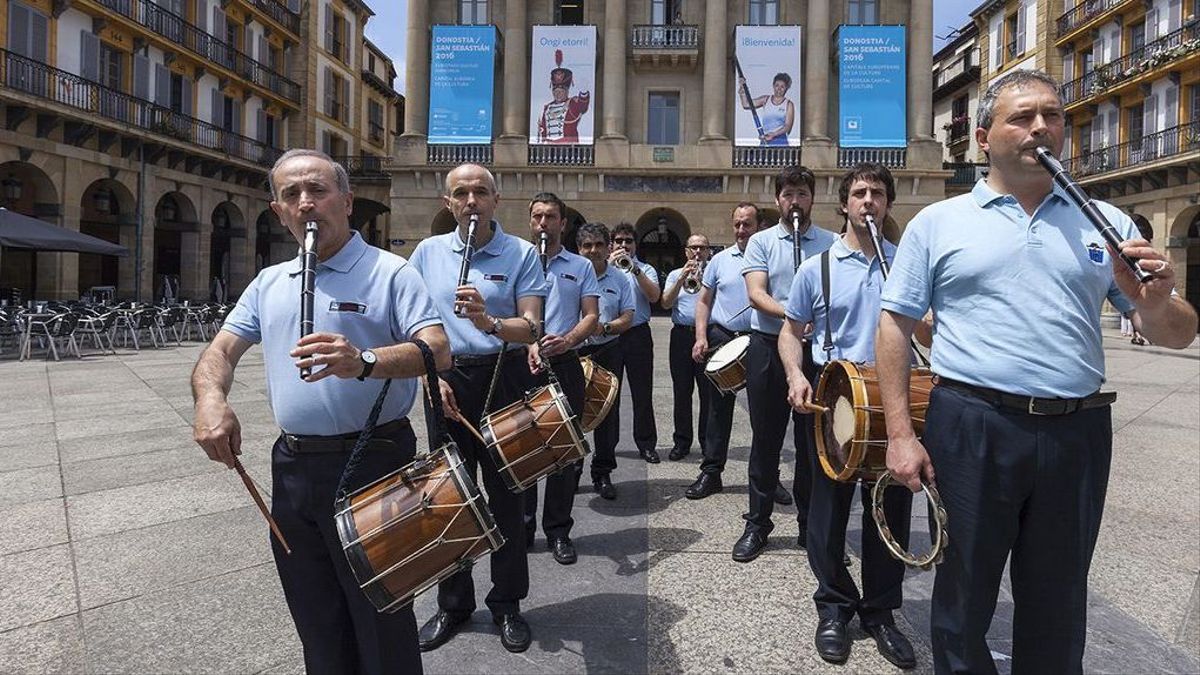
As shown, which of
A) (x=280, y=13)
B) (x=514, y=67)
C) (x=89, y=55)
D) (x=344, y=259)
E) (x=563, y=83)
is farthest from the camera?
(x=280, y=13)

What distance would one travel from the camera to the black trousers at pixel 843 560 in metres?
3.13

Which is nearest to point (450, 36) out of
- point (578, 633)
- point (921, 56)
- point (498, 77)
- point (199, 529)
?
point (498, 77)

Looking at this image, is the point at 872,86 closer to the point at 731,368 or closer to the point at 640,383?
the point at 640,383

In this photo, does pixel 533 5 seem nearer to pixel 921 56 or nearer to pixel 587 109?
pixel 587 109

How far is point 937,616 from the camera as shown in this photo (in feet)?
7.58

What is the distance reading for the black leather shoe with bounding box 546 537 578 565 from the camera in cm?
404

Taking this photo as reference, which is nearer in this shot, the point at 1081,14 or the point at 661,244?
the point at 661,244

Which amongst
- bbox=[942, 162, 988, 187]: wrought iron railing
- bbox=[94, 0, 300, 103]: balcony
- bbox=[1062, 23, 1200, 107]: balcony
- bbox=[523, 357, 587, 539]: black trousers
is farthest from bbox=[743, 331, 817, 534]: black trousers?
bbox=[942, 162, 988, 187]: wrought iron railing

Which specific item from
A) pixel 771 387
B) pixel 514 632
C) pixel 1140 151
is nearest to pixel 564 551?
pixel 514 632

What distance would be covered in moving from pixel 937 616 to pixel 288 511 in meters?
2.14

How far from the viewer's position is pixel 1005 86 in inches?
86.0

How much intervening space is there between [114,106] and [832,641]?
94.6ft

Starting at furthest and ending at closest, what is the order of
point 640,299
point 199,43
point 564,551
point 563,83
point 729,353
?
1. point 199,43
2. point 563,83
3. point 640,299
4. point 729,353
5. point 564,551

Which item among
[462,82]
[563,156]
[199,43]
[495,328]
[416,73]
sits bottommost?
[495,328]
